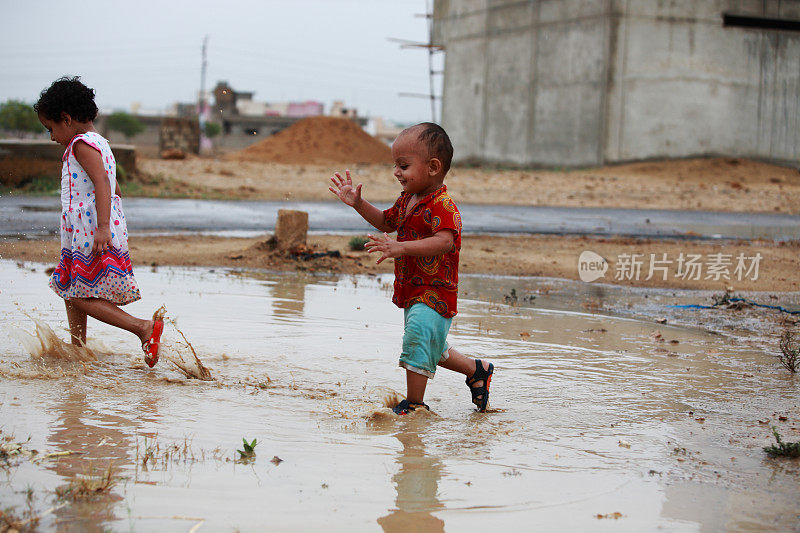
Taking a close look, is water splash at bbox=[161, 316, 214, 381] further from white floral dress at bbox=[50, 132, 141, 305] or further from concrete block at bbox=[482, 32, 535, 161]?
concrete block at bbox=[482, 32, 535, 161]

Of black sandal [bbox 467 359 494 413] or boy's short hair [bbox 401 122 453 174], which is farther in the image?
black sandal [bbox 467 359 494 413]

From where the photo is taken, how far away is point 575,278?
8.98 metres

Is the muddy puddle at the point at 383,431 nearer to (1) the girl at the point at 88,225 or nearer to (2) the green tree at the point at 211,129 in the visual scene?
(1) the girl at the point at 88,225

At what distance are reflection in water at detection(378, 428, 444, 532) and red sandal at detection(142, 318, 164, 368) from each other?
1.61 m

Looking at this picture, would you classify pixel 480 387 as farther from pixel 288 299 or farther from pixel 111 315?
pixel 288 299

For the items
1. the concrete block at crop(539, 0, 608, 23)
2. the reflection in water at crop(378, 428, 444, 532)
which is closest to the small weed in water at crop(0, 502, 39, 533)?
the reflection in water at crop(378, 428, 444, 532)

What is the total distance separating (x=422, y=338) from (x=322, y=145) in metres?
35.9

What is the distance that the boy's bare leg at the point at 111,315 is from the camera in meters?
4.52

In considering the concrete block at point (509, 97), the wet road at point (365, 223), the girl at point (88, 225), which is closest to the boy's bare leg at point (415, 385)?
the girl at point (88, 225)

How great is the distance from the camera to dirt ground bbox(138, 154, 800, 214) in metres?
19.5

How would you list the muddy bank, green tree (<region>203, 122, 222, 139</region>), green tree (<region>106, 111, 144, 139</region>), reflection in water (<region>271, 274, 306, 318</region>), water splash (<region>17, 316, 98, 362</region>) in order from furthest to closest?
green tree (<region>203, 122, 222, 139</region>) → green tree (<region>106, 111, 144, 139</region>) → the muddy bank → reflection in water (<region>271, 274, 306, 318</region>) → water splash (<region>17, 316, 98, 362</region>)

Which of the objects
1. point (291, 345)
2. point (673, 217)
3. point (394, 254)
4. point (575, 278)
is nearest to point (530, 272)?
point (575, 278)

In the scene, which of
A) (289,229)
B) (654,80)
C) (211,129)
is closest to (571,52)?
(654,80)

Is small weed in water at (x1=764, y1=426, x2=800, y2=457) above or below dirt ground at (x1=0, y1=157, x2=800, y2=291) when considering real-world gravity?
below
